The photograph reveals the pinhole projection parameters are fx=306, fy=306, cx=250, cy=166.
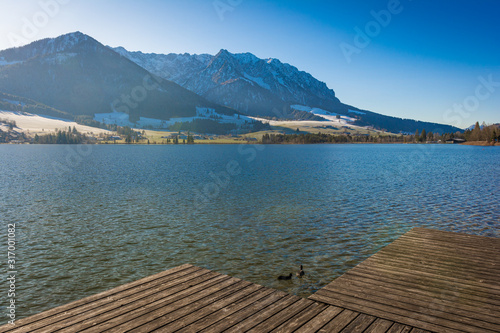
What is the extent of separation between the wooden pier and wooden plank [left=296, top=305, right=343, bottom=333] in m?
Answer: 0.03

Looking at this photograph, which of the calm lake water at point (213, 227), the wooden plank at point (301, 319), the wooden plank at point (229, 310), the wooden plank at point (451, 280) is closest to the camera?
the wooden plank at point (301, 319)

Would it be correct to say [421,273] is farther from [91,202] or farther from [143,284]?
A: [91,202]

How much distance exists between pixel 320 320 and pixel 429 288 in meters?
6.43

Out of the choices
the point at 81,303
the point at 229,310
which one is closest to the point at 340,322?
the point at 229,310

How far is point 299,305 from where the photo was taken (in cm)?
1202

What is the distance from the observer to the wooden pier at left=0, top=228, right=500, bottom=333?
10.3m

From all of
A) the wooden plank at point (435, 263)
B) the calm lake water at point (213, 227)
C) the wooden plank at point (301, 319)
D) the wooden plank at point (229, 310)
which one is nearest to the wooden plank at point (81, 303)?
the wooden plank at point (229, 310)

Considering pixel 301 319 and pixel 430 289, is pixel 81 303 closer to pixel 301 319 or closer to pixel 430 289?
pixel 301 319

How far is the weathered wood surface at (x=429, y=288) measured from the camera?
1113cm

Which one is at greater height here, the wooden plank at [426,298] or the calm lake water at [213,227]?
the wooden plank at [426,298]

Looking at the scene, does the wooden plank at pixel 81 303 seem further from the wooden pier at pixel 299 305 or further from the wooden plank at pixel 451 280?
the wooden plank at pixel 451 280

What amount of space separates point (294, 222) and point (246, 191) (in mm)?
20685

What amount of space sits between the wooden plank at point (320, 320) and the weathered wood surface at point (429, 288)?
0.55 meters

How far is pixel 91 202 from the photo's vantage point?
1672 inches
